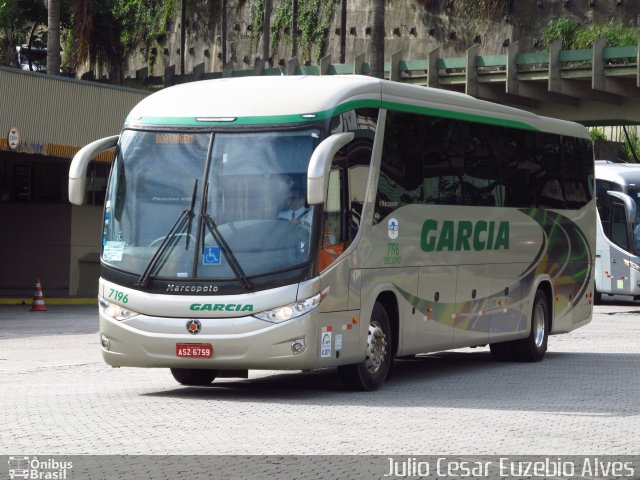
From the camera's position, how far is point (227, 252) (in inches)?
548

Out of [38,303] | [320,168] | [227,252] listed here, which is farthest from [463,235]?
[38,303]

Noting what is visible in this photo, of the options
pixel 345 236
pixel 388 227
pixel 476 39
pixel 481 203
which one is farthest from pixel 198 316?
pixel 476 39

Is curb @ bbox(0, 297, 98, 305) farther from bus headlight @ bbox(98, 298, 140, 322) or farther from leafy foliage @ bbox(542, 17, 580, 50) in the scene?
leafy foliage @ bbox(542, 17, 580, 50)

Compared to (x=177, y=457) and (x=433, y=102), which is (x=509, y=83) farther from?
(x=177, y=457)

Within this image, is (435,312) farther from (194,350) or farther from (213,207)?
(194,350)

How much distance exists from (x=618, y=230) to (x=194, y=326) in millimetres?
23878

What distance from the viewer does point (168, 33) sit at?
3196 inches

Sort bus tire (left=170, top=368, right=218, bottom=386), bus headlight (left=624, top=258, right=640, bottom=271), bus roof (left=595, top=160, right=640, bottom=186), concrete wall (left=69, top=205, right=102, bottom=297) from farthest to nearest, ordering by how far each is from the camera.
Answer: concrete wall (left=69, top=205, right=102, bottom=297) < bus roof (left=595, top=160, right=640, bottom=186) < bus headlight (left=624, top=258, right=640, bottom=271) < bus tire (left=170, top=368, right=218, bottom=386)

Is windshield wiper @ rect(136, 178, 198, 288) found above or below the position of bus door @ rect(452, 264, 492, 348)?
above

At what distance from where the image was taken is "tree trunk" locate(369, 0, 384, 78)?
4031 cm

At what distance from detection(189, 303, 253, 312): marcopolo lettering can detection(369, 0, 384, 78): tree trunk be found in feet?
89.8

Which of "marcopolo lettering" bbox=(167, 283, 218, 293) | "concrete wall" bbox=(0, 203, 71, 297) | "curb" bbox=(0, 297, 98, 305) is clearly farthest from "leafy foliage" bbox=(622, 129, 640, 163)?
"marcopolo lettering" bbox=(167, 283, 218, 293)

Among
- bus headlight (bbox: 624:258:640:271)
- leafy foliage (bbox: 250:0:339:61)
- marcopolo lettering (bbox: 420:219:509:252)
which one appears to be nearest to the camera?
marcopolo lettering (bbox: 420:219:509:252)

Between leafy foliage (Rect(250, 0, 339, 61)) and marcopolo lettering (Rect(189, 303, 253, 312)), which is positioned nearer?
marcopolo lettering (Rect(189, 303, 253, 312))
